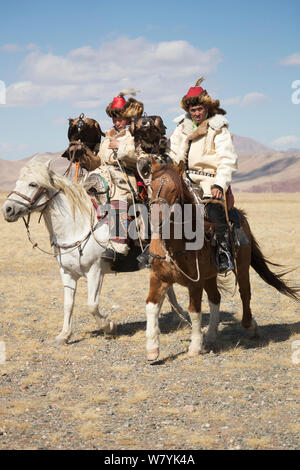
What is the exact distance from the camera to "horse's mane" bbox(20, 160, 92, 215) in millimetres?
7277

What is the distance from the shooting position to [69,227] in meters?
7.71

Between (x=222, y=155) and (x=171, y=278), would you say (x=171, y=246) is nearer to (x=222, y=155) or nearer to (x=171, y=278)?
(x=171, y=278)

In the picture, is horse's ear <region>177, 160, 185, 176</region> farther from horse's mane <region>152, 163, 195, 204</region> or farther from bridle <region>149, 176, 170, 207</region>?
bridle <region>149, 176, 170, 207</region>

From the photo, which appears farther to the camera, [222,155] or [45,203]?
[45,203]

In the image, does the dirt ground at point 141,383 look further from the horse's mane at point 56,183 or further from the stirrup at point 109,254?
the horse's mane at point 56,183

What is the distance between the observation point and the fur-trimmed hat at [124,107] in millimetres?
7904

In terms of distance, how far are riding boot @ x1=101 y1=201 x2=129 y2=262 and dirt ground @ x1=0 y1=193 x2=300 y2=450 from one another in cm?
137

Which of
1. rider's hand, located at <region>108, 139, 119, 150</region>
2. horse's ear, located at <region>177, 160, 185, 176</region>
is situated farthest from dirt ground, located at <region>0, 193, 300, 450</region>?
rider's hand, located at <region>108, 139, 119, 150</region>

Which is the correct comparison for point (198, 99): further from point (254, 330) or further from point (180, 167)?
point (254, 330)

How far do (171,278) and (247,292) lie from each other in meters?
1.74

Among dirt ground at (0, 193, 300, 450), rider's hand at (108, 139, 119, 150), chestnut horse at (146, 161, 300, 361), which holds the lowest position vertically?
dirt ground at (0, 193, 300, 450)
